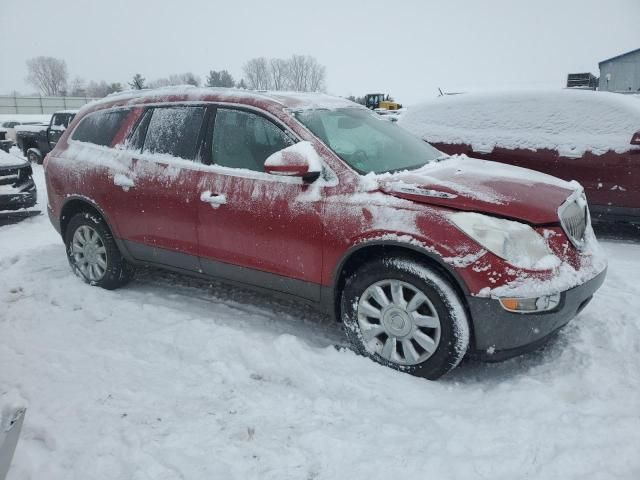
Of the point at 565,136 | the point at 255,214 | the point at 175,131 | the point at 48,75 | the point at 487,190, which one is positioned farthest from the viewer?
the point at 48,75

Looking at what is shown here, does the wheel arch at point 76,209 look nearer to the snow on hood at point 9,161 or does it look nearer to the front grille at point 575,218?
the snow on hood at point 9,161

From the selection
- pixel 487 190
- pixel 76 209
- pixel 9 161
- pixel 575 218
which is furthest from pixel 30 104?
pixel 575 218

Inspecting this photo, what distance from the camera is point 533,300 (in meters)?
2.65

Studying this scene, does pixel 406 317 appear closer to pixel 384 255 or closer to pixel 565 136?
pixel 384 255

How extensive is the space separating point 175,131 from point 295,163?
4.58ft

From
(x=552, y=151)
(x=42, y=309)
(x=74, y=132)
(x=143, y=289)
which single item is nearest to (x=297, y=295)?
→ (x=143, y=289)

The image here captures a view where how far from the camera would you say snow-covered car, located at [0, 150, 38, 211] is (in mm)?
7039

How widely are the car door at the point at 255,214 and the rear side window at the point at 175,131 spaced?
180mm

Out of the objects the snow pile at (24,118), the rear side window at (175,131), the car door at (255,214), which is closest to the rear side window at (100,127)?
the rear side window at (175,131)

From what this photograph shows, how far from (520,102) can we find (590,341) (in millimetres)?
3821

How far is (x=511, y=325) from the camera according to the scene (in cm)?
269

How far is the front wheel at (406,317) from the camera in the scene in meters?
2.79

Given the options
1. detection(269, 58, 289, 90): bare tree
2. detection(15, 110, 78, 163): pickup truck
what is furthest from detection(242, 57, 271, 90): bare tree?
detection(15, 110, 78, 163): pickup truck

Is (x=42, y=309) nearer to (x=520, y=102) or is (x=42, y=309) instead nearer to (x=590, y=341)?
(x=590, y=341)
